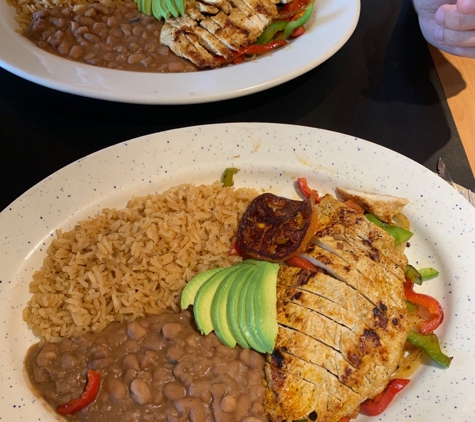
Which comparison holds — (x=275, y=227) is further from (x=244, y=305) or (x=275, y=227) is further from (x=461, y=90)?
(x=461, y=90)

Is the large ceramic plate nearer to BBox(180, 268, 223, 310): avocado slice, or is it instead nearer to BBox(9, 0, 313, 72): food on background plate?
BBox(9, 0, 313, 72): food on background plate

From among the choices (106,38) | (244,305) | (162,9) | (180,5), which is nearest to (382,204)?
(244,305)

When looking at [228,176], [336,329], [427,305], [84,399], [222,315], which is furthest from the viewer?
[228,176]

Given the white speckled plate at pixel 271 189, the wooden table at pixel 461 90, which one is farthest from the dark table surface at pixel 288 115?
the white speckled plate at pixel 271 189

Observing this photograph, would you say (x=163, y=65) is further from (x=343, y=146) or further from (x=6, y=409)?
(x=6, y=409)

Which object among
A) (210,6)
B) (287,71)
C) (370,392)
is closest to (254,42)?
(210,6)

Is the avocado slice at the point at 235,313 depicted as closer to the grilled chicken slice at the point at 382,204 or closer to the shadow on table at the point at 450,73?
the grilled chicken slice at the point at 382,204
